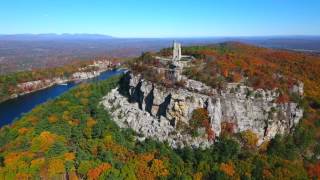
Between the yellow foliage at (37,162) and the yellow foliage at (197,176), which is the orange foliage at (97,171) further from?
the yellow foliage at (197,176)

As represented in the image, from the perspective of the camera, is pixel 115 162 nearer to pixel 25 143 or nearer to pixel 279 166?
pixel 25 143

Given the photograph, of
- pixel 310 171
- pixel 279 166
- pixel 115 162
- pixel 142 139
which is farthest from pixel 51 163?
pixel 310 171

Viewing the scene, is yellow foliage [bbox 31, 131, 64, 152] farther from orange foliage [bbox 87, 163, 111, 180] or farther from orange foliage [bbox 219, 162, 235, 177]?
orange foliage [bbox 219, 162, 235, 177]

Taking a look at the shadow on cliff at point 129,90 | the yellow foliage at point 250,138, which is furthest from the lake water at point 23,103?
the yellow foliage at point 250,138

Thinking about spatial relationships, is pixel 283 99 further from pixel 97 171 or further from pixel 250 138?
pixel 97 171

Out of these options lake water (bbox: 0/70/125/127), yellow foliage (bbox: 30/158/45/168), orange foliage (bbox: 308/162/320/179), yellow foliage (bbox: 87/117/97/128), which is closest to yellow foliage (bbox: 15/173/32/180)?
yellow foliage (bbox: 30/158/45/168)

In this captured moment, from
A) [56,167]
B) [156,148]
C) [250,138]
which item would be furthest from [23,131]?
[250,138]
